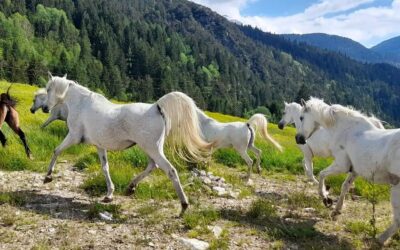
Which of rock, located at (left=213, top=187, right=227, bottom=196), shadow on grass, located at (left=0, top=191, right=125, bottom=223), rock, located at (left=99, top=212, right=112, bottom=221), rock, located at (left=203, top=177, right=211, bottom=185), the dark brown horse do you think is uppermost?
the dark brown horse

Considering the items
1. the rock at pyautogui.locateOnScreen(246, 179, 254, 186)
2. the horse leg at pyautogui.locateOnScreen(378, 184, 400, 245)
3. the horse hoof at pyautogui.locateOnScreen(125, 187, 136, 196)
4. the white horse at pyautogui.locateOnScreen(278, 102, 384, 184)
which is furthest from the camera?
the white horse at pyautogui.locateOnScreen(278, 102, 384, 184)

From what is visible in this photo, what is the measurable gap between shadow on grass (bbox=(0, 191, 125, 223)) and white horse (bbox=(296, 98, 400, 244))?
4765 mm

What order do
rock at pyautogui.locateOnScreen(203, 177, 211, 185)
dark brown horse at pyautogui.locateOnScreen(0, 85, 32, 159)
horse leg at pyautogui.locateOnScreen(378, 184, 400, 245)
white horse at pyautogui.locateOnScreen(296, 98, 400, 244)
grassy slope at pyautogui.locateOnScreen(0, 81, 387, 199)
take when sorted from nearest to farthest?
horse leg at pyautogui.locateOnScreen(378, 184, 400, 245)
white horse at pyautogui.locateOnScreen(296, 98, 400, 244)
grassy slope at pyautogui.locateOnScreen(0, 81, 387, 199)
rock at pyautogui.locateOnScreen(203, 177, 211, 185)
dark brown horse at pyautogui.locateOnScreen(0, 85, 32, 159)

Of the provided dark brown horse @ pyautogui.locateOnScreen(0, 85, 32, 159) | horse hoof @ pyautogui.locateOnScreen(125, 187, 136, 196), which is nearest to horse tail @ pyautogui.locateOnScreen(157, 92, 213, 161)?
horse hoof @ pyautogui.locateOnScreen(125, 187, 136, 196)

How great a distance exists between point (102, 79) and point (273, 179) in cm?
12294

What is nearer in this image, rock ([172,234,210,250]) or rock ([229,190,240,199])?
rock ([172,234,210,250])

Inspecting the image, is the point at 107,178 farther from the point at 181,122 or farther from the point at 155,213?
the point at 181,122

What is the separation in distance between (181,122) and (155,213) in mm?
1922

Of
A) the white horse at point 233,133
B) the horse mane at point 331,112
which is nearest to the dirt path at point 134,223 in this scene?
the horse mane at point 331,112

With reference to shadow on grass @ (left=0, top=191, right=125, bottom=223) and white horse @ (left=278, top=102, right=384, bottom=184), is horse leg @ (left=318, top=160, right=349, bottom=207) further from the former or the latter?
shadow on grass @ (left=0, top=191, right=125, bottom=223)

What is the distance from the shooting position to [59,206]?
8.88 metres

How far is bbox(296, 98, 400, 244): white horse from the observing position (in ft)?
25.2

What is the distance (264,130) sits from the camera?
53.5 ft

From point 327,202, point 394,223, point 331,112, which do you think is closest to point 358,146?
point 331,112
